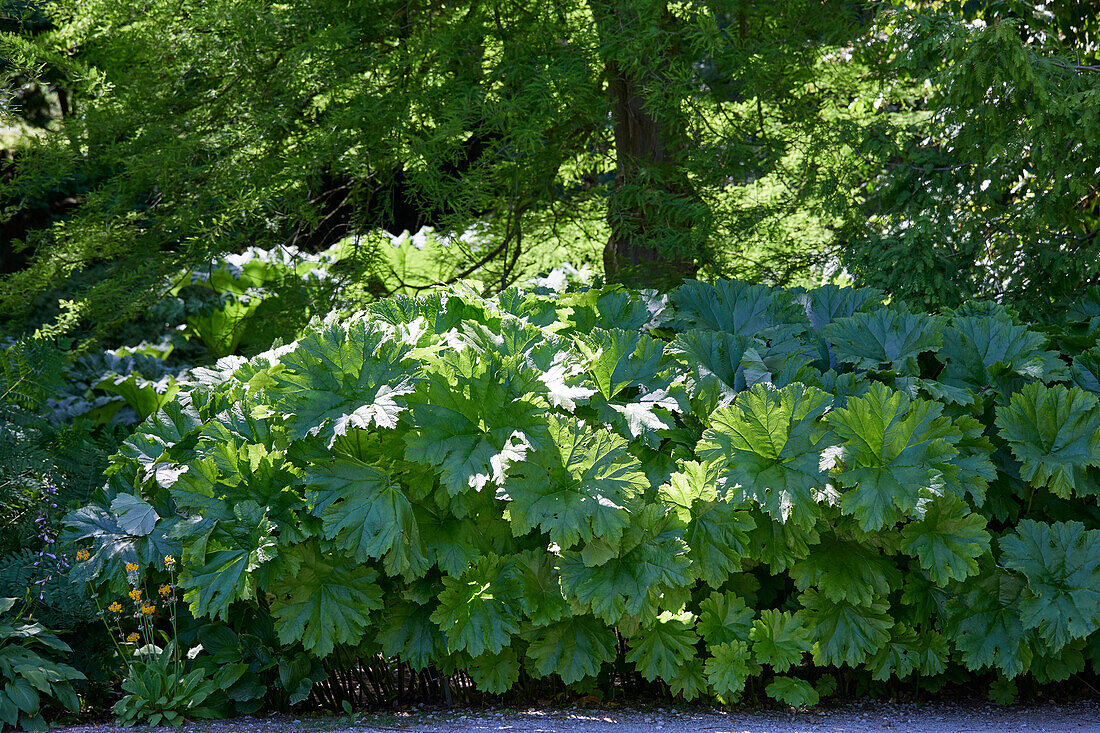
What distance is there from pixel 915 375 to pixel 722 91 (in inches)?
108

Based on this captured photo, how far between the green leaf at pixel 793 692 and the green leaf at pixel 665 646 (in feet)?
0.92

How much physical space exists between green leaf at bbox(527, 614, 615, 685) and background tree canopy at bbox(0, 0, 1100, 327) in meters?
2.50

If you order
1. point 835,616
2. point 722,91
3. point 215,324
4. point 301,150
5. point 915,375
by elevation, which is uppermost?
point 722,91

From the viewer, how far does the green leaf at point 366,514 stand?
2396 mm

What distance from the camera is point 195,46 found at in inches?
202

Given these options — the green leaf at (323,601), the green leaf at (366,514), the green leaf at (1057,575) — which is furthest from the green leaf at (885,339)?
the green leaf at (323,601)

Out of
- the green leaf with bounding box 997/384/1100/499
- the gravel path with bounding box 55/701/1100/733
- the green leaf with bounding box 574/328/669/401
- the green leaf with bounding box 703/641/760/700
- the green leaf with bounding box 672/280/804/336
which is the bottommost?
the gravel path with bounding box 55/701/1100/733

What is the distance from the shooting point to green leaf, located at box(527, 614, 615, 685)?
2.52m

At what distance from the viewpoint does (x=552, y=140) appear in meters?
5.33

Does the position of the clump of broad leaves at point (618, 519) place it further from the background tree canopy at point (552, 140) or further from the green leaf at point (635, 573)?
the background tree canopy at point (552, 140)

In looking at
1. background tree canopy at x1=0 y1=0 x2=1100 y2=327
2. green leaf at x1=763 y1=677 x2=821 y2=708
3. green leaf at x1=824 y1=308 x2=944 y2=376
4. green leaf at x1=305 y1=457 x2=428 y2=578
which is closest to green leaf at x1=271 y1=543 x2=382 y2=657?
green leaf at x1=305 y1=457 x2=428 y2=578

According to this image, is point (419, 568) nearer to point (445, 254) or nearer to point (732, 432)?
point (732, 432)

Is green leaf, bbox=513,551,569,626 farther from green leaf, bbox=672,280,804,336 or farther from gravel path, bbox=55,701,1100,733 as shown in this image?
green leaf, bbox=672,280,804,336

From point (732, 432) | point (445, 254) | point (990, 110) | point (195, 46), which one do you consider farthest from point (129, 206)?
point (990, 110)
